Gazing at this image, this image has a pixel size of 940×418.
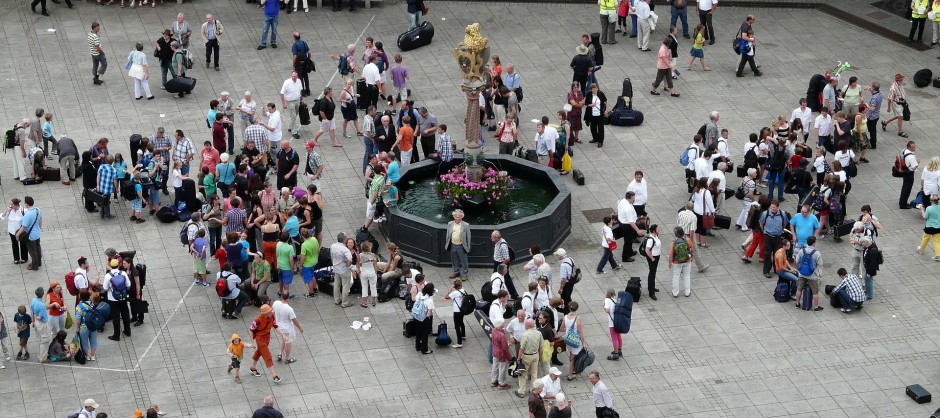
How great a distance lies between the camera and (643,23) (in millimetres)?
42812

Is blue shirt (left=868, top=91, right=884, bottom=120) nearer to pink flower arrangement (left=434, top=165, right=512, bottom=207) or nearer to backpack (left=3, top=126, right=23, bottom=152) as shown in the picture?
pink flower arrangement (left=434, top=165, right=512, bottom=207)

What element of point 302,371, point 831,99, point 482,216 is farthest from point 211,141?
point 831,99

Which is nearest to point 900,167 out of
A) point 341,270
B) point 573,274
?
point 573,274

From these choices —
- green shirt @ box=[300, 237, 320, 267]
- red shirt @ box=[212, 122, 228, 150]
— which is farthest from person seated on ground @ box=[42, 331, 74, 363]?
red shirt @ box=[212, 122, 228, 150]

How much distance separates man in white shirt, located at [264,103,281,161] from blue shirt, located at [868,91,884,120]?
1332 centimetres

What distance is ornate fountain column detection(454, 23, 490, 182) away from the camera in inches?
1296

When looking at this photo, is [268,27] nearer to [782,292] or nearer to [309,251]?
[309,251]

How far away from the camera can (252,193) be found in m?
32.2

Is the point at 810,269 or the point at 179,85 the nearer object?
the point at 810,269

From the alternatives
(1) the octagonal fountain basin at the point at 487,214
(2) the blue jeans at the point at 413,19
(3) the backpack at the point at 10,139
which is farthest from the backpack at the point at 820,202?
(3) the backpack at the point at 10,139

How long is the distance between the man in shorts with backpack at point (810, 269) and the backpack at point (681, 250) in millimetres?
2068

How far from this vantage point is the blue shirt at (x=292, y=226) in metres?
30.8

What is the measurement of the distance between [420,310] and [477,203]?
4813mm

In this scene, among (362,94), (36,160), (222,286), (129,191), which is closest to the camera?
(222,286)
